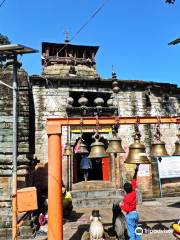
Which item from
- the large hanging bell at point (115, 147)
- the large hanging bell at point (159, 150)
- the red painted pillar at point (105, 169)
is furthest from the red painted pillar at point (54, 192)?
the red painted pillar at point (105, 169)

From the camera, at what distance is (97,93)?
18125mm

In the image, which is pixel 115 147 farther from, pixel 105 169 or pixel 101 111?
pixel 105 169

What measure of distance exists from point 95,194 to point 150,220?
17.6 ft

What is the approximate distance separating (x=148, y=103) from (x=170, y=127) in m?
2.09

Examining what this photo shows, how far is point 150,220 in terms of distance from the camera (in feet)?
34.9

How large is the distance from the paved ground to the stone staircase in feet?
2.44

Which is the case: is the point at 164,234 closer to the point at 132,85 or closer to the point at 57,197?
the point at 57,197

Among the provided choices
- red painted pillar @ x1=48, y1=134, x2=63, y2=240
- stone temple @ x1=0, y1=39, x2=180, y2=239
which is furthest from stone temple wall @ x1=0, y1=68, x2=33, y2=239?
stone temple @ x1=0, y1=39, x2=180, y2=239

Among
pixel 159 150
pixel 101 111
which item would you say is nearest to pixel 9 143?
pixel 159 150

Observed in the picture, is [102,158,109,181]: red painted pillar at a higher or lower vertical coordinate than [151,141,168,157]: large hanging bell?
lower

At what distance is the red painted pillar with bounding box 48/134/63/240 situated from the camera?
250 inches

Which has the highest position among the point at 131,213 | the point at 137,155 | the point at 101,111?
the point at 101,111

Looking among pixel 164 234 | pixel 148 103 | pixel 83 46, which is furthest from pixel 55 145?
pixel 83 46

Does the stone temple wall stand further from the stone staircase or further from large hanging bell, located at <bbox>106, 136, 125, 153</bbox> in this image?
the stone staircase
